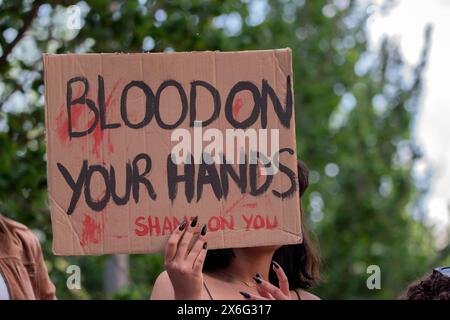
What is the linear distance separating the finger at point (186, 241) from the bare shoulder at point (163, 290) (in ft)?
0.49

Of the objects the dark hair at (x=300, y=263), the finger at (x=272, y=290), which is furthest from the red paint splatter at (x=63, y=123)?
the dark hair at (x=300, y=263)

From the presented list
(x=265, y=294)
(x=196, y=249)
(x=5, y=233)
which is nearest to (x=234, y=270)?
(x=265, y=294)

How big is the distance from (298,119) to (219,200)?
461 inches

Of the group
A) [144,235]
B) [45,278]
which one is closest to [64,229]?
[144,235]

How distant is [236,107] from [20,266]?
Result: 103cm

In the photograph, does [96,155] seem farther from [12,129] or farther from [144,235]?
[12,129]

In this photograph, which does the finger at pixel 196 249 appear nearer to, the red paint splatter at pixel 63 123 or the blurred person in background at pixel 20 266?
the red paint splatter at pixel 63 123

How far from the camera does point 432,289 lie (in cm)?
283

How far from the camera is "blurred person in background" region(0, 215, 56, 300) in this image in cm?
360

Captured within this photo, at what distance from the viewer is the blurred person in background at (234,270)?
298cm

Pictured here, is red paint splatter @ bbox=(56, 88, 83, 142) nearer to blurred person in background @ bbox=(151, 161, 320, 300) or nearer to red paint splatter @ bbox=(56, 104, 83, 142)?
red paint splatter @ bbox=(56, 104, 83, 142)

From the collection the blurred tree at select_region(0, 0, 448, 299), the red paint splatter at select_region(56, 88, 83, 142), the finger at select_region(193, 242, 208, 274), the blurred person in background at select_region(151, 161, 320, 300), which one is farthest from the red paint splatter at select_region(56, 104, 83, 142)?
the blurred tree at select_region(0, 0, 448, 299)

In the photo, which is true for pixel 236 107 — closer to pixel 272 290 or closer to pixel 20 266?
pixel 272 290

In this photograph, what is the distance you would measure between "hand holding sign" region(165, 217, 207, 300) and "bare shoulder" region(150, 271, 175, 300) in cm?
14
